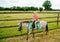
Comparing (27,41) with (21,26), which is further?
(21,26)

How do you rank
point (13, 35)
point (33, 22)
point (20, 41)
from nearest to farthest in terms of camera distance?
point (20, 41) < point (33, 22) < point (13, 35)

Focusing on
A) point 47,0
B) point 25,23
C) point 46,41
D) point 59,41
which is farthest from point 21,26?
point 47,0

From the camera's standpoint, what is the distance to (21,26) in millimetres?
8461

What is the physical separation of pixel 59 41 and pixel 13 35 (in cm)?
272

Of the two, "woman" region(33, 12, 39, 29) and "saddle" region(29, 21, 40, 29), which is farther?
"saddle" region(29, 21, 40, 29)

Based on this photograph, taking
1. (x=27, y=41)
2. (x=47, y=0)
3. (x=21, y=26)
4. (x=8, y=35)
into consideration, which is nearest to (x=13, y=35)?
(x=8, y=35)

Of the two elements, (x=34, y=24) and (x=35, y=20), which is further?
(x=34, y=24)

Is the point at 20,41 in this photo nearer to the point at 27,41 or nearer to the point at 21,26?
the point at 27,41

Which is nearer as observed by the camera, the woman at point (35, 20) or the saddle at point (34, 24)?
the woman at point (35, 20)

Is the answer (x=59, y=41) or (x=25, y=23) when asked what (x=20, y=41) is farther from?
(x=59, y=41)

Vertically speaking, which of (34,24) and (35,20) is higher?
(35,20)

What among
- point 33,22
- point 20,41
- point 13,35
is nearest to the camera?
point 20,41

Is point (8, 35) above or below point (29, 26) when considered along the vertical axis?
below

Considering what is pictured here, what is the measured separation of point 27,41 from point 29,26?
1.03 m
